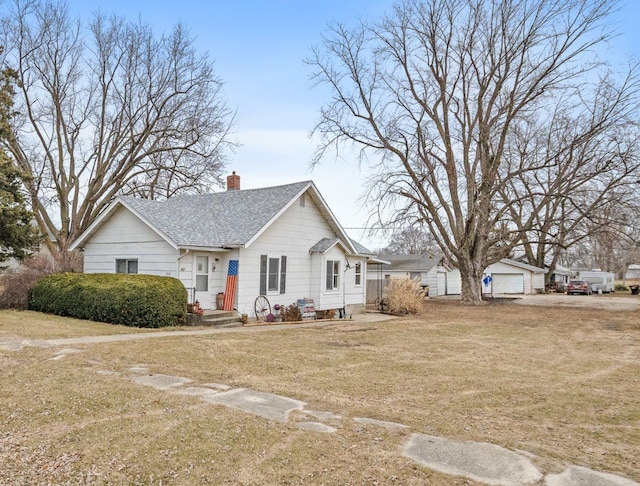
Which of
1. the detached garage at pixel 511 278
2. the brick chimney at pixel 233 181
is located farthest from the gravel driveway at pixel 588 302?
the brick chimney at pixel 233 181

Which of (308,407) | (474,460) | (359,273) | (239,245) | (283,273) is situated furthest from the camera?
(359,273)

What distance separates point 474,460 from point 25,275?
18.0 meters

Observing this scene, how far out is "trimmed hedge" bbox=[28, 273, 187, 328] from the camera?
1424cm

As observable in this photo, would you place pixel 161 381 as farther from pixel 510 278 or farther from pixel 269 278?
pixel 510 278

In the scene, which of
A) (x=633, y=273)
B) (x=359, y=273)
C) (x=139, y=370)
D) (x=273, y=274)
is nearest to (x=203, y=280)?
(x=273, y=274)

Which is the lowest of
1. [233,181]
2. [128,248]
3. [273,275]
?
[273,275]

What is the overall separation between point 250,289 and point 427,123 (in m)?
18.0

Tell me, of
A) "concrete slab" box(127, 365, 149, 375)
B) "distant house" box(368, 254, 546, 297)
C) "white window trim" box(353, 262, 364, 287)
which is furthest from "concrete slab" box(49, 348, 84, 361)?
"distant house" box(368, 254, 546, 297)

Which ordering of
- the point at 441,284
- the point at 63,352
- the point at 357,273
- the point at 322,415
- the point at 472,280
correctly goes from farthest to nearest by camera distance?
1. the point at 441,284
2. the point at 472,280
3. the point at 357,273
4. the point at 63,352
5. the point at 322,415

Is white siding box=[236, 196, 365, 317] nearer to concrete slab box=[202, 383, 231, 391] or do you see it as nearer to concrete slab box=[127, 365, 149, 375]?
concrete slab box=[127, 365, 149, 375]

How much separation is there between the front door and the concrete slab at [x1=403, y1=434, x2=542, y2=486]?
41.5 feet

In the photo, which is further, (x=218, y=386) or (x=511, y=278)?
(x=511, y=278)

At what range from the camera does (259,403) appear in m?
6.20

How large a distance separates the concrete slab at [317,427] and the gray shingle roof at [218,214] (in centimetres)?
1124
